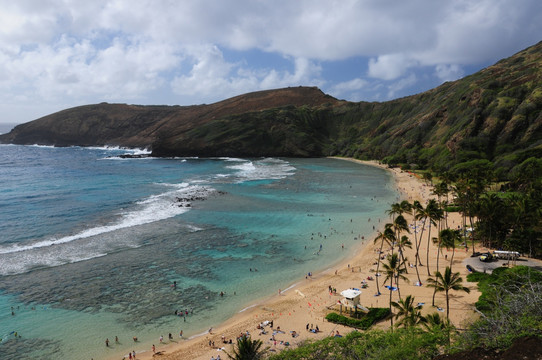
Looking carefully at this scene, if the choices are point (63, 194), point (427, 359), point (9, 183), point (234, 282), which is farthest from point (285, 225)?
point (9, 183)

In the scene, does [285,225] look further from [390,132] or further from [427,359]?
[390,132]

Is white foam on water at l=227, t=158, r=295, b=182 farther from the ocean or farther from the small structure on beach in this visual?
the small structure on beach

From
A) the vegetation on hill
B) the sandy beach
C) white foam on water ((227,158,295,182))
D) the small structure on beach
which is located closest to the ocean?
the sandy beach

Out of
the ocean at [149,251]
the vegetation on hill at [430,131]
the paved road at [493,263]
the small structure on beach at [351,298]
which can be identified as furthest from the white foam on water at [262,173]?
the small structure on beach at [351,298]

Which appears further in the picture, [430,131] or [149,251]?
[430,131]

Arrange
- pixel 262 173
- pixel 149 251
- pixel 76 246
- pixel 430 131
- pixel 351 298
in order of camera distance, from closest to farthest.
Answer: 1. pixel 351 298
2. pixel 149 251
3. pixel 76 246
4. pixel 262 173
5. pixel 430 131

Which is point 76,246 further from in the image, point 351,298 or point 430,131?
point 430,131

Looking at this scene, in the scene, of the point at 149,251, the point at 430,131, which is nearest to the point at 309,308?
the point at 149,251
